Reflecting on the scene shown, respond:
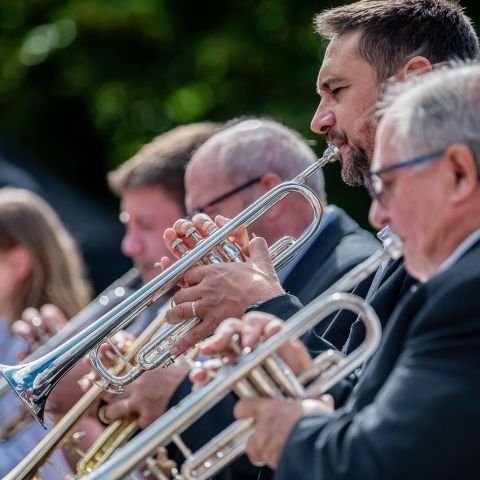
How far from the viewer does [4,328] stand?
19.5ft

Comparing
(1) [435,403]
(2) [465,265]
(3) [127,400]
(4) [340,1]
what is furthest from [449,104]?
(4) [340,1]

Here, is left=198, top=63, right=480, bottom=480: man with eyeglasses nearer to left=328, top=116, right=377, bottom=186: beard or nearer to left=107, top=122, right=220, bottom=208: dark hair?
left=328, top=116, right=377, bottom=186: beard

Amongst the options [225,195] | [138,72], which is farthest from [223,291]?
[138,72]

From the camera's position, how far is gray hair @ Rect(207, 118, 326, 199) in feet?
17.3

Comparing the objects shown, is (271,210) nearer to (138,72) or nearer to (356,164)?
(356,164)

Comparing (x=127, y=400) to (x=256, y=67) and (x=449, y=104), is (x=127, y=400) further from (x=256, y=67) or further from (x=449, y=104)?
(x=256, y=67)

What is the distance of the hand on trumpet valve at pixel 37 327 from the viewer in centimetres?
550

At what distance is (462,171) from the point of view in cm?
264

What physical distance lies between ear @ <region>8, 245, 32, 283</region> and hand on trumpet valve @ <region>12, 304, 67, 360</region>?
1.15ft

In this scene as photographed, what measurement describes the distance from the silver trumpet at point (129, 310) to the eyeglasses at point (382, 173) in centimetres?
110

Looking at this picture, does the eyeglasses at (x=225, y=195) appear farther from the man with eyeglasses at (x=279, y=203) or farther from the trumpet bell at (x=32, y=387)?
the trumpet bell at (x=32, y=387)

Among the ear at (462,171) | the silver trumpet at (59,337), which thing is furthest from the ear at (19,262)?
the ear at (462,171)

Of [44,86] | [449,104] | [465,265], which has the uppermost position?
[44,86]

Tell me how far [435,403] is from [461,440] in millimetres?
97
